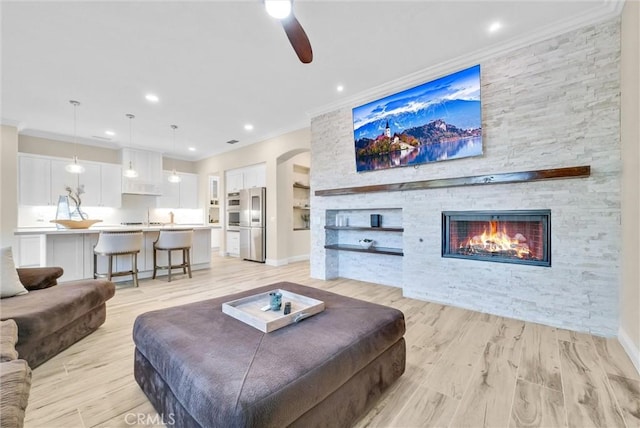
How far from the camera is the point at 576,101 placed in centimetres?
261

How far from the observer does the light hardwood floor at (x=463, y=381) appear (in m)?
1.50

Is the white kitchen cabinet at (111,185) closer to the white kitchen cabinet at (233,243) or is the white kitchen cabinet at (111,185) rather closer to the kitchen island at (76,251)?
the kitchen island at (76,251)

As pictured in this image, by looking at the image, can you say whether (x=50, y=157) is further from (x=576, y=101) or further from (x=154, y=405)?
(x=576, y=101)

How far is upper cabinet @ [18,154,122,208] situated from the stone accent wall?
7.14 m

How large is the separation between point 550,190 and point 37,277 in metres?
5.04

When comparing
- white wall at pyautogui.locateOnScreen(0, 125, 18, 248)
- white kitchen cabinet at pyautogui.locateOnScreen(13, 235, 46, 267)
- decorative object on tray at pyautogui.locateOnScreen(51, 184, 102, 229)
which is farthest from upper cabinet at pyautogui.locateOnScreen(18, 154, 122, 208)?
white kitchen cabinet at pyautogui.locateOnScreen(13, 235, 46, 267)

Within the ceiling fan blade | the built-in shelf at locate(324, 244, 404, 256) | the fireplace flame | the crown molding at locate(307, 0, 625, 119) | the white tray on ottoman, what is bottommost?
the white tray on ottoman

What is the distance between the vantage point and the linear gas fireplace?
2.80 metres

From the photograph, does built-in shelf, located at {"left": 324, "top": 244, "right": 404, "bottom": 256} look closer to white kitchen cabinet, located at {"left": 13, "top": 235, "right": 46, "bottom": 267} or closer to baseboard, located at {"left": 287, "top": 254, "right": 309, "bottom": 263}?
baseboard, located at {"left": 287, "top": 254, "right": 309, "bottom": 263}

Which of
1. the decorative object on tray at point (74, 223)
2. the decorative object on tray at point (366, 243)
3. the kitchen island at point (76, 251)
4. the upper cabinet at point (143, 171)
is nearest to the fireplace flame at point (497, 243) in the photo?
the decorative object on tray at point (366, 243)

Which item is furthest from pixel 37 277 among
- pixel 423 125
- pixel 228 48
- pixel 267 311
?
pixel 423 125

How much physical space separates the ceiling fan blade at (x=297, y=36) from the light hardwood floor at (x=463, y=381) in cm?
240

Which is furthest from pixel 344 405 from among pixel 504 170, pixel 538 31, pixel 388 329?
pixel 538 31

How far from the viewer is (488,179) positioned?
116 inches
